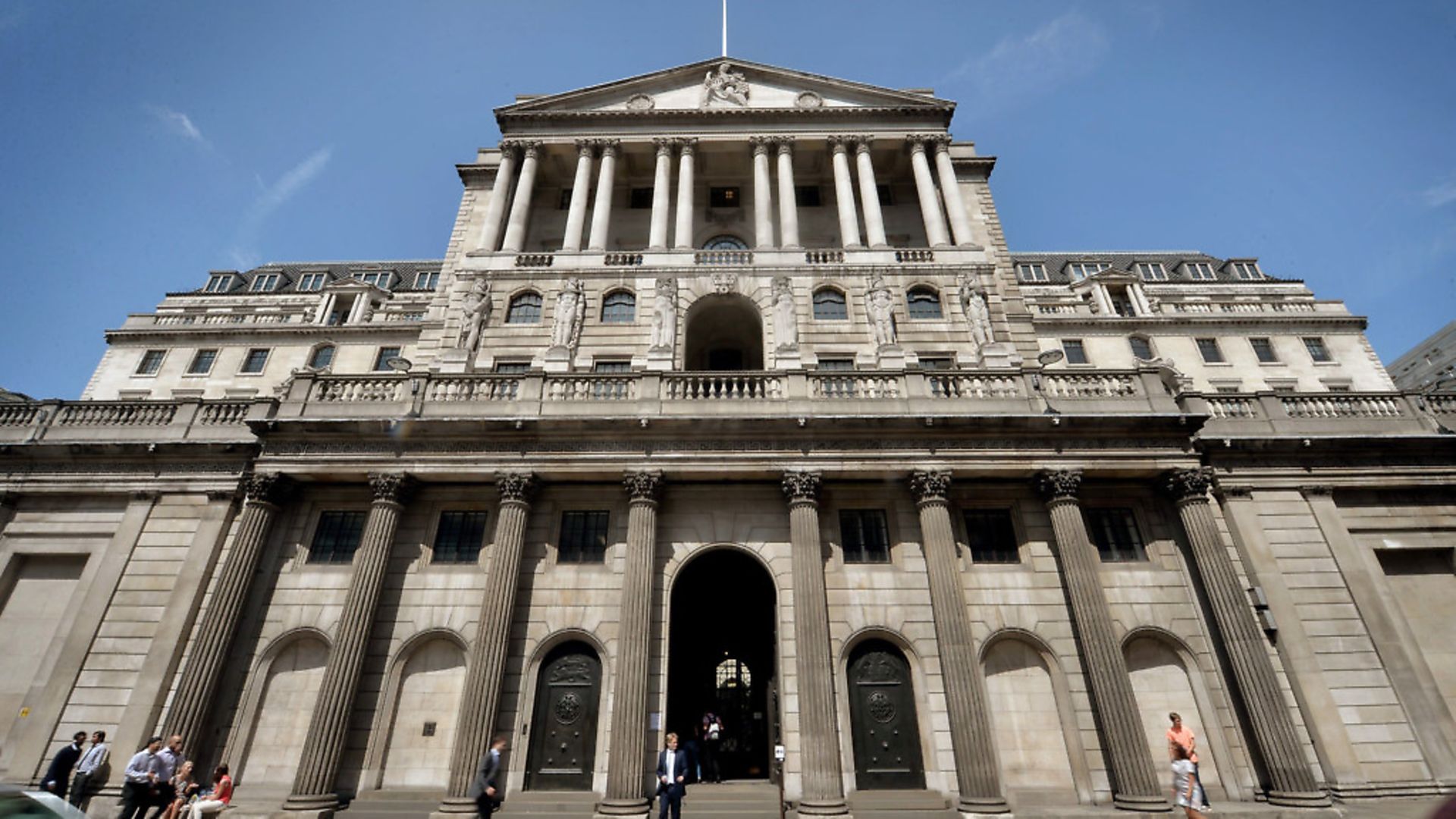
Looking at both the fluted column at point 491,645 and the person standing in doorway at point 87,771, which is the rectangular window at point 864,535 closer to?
the fluted column at point 491,645

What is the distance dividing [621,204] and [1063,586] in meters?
24.7

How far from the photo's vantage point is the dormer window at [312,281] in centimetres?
4638

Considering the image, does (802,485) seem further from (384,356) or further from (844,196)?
(384,356)

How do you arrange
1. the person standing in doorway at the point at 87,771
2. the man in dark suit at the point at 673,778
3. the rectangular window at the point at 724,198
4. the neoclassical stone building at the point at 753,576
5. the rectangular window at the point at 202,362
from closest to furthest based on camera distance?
the man in dark suit at the point at 673,778 < the person standing in doorway at the point at 87,771 < the neoclassical stone building at the point at 753,576 < the rectangular window at the point at 724,198 < the rectangular window at the point at 202,362

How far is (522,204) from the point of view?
27.0 m

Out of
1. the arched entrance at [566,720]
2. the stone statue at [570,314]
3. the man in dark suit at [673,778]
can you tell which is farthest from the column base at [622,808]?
the stone statue at [570,314]

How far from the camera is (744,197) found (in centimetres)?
3022

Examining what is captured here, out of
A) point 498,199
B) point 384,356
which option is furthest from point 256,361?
point 498,199

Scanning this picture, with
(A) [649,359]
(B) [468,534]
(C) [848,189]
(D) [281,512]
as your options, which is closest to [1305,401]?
(C) [848,189]

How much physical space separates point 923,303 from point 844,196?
20.8ft

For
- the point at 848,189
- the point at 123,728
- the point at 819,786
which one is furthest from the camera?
the point at 848,189

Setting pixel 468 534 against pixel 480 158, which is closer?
pixel 468 534

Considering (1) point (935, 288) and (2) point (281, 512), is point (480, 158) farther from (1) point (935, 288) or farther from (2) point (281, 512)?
(1) point (935, 288)

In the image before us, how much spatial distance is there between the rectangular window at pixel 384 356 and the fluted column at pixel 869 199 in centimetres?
2798
